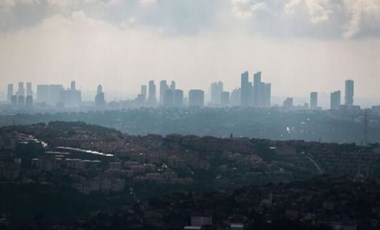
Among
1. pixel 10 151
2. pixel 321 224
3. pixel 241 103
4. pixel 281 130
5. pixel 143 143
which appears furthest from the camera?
pixel 241 103

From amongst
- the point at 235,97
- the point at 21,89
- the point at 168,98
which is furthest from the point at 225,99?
the point at 21,89

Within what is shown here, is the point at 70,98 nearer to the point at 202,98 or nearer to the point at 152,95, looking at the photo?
the point at 152,95

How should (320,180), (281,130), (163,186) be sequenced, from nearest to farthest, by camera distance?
(320,180) < (163,186) < (281,130)

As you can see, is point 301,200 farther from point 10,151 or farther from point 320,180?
point 10,151

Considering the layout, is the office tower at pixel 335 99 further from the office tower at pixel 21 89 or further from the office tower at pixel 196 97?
the office tower at pixel 21 89

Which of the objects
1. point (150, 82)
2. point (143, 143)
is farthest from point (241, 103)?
point (143, 143)

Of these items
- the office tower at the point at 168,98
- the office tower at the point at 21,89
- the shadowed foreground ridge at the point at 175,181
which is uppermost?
the office tower at the point at 21,89

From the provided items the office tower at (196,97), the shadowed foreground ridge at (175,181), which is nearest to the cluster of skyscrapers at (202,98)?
the office tower at (196,97)

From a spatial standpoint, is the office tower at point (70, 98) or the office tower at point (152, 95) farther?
the office tower at point (70, 98)

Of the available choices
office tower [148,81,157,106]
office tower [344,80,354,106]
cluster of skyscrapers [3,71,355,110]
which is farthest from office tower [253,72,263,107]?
office tower [148,81,157,106]
